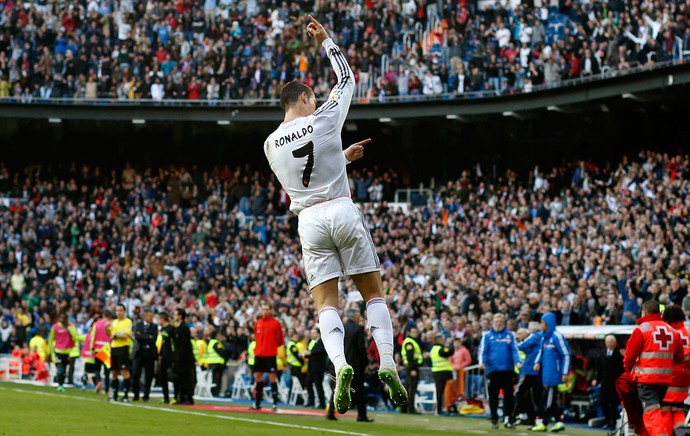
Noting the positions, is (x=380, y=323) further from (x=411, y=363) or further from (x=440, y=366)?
(x=411, y=363)

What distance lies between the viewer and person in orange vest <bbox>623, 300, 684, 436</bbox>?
1277 cm

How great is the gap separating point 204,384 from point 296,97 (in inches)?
774

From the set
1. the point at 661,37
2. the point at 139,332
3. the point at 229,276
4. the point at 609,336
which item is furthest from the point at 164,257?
the point at 609,336

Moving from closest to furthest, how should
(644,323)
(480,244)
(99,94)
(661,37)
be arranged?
(644,323) → (661,37) → (480,244) → (99,94)

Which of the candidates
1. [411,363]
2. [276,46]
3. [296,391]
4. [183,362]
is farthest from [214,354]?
[276,46]

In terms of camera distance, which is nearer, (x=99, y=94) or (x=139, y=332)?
(x=139, y=332)

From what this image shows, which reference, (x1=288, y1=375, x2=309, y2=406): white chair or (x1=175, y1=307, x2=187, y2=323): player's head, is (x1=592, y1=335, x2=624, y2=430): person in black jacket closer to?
(x1=175, y1=307, x2=187, y2=323): player's head

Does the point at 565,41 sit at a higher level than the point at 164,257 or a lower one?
higher

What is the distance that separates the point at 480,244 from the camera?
2989cm

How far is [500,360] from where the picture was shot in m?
18.8

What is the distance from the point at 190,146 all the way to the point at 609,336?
1010 inches

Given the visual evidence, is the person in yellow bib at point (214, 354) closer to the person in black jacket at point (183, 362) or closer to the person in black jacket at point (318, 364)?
the person in black jacket at point (318, 364)

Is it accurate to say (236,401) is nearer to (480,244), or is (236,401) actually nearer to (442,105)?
(480,244)

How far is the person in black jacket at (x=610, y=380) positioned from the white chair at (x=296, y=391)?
8.90m
